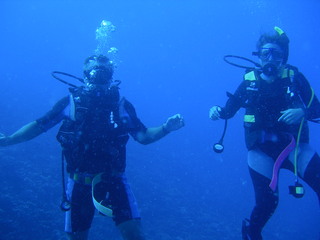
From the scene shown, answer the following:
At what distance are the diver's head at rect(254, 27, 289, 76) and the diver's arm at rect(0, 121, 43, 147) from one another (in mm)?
3219

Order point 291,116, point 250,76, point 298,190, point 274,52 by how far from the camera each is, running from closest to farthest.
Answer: point 298,190
point 291,116
point 274,52
point 250,76

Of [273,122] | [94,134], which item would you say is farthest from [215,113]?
[94,134]

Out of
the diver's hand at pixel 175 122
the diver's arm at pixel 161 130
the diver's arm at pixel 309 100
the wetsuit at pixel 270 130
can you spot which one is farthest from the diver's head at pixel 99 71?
the diver's arm at pixel 309 100

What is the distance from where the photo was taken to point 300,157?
3.51m

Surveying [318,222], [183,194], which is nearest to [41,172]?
[183,194]

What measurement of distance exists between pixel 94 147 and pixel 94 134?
162mm

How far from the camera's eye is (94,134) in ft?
11.3

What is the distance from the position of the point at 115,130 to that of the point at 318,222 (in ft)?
59.8

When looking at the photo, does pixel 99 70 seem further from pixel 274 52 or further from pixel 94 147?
pixel 274 52

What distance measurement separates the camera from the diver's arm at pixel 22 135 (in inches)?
142

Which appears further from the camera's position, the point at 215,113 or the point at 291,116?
the point at 215,113

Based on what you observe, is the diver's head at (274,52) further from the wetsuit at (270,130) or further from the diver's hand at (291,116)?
the diver's hand at (291,116)

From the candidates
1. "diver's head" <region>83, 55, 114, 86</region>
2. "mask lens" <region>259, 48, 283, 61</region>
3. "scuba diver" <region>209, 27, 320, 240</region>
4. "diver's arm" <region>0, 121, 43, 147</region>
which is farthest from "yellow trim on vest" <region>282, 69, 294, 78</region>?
"diver's arm" <region>0, 121, 43, 147</region>

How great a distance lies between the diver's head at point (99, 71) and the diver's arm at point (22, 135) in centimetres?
95
